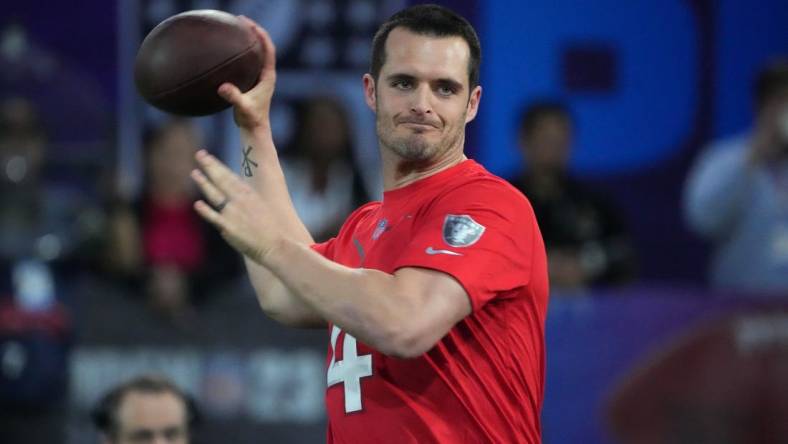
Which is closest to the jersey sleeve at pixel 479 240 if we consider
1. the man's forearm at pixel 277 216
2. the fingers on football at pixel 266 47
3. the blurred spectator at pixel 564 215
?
the man's forearm at pixel 277 216

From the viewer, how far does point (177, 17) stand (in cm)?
417

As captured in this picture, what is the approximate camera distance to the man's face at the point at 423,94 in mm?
3711

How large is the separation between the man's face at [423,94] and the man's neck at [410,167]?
4 centimetres

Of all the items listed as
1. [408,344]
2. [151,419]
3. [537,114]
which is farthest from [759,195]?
[408,344]

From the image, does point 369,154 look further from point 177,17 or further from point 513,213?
point 513,213

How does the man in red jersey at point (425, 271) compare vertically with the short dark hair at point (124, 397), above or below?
above

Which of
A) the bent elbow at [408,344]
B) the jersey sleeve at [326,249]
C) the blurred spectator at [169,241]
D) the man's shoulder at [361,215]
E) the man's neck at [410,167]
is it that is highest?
the man's neck at [410,167]

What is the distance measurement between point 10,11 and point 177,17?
210 inches

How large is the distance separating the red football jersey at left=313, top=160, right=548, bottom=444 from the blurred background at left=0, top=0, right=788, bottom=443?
3.00 metres

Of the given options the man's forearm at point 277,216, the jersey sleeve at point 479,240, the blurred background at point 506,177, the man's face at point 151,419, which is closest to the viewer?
the jersey sleeve at point 479,240

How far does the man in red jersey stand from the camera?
11.0 ft

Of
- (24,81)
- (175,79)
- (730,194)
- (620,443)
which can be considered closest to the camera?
(175,79)

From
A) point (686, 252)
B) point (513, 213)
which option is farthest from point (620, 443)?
point (513, 213)

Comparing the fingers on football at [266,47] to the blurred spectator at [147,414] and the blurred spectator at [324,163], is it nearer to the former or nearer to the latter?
the blurred spectator at [147,414]
